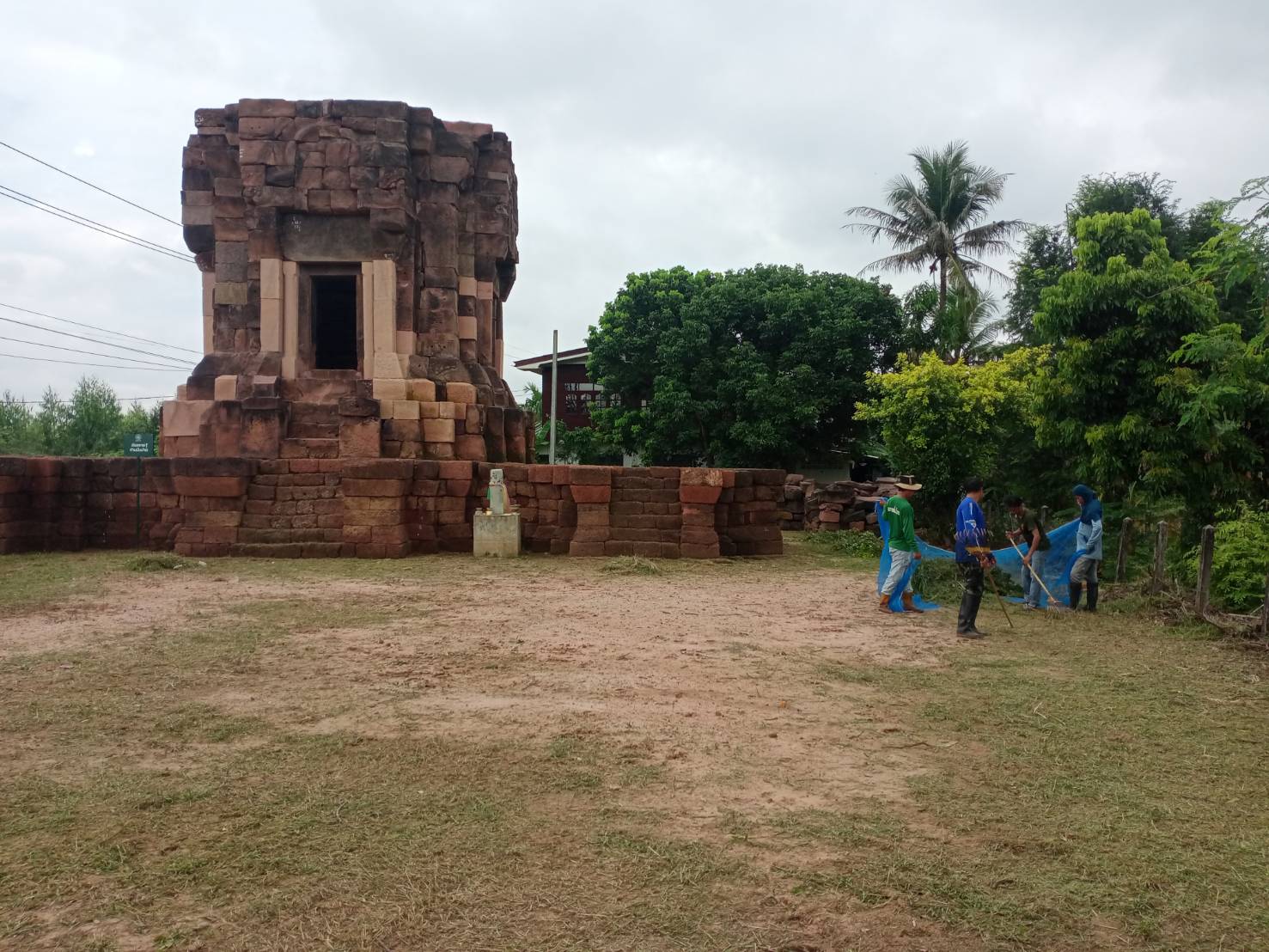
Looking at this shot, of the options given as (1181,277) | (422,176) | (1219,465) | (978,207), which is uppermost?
(978,207)

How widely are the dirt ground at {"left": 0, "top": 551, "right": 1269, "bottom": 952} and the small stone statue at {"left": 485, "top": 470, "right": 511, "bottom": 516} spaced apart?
4.53m

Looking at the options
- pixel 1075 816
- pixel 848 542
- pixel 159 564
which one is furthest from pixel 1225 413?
pixel 159 564

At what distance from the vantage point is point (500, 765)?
160 inches

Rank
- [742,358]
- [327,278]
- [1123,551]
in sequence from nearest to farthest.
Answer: [1123,551], [327,278], [742,358]

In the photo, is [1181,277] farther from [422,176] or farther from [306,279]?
[306,279]

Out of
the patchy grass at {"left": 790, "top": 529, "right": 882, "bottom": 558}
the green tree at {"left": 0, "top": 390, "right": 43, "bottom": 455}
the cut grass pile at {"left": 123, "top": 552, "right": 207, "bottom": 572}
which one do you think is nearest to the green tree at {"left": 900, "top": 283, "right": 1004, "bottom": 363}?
the patchy grass at {"left": 790, "top": 529, "right": 882, "bottom": 558}

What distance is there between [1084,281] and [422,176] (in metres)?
10.7

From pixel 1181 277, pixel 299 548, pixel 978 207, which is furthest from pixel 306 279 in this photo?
pixel 978 207

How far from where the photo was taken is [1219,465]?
12.6m

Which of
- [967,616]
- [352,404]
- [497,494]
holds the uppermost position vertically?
[352,404]

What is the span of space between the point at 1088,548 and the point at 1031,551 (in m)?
0.55

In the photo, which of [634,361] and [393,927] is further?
[634,361]

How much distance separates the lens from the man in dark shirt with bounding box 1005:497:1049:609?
29.1 ft

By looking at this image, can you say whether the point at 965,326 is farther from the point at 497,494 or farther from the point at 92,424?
the point at 92,424
